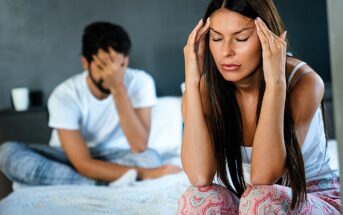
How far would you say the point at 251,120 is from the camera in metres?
1.45

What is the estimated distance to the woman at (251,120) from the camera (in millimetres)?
1250

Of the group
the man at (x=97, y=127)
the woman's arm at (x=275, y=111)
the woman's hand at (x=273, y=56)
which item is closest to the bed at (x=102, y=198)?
the man at (x=97, y=127)

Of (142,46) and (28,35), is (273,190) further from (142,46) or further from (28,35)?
(28,35)

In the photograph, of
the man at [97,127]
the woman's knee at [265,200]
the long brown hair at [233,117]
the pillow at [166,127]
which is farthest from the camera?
the pillow at [166,127]

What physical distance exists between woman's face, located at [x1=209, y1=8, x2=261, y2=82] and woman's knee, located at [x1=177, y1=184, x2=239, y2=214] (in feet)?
0.79

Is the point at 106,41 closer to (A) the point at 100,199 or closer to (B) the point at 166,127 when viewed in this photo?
(B) the point at 166,127

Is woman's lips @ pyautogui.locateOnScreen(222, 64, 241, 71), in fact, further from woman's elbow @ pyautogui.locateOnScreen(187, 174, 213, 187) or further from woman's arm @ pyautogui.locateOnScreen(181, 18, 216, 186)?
woman's elbow @ pyautogui.locateOnScreen(187, 174, 213, 187)

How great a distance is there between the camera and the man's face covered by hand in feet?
7.54

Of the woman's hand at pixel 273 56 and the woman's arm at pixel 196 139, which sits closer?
the woman's hand at pixel 273 56

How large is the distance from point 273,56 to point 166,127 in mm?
1407

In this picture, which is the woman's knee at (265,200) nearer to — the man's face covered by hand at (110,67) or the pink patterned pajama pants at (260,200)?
the pink patterned pajama pants at (260,200)

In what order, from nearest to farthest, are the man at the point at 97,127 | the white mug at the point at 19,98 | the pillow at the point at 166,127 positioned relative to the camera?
1. the man at the point at 97,127
2. the pillow at the point at 166,127
3. the white mug at the point at 19,98

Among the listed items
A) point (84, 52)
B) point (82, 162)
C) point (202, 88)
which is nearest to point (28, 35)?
point (84, 52)

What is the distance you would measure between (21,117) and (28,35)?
0.39m
